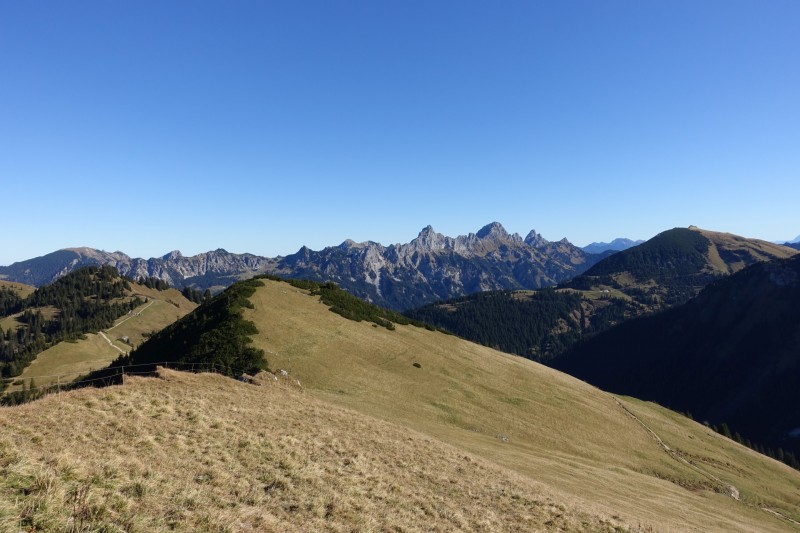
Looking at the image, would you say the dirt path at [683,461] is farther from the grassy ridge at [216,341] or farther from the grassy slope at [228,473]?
the grassy ridge at [216,341]

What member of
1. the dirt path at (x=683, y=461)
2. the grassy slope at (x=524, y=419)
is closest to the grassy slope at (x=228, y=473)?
the grassy slope at (x=524, y=419)

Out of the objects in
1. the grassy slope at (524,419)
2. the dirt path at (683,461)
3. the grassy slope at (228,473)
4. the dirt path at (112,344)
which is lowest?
the dirt path at (112,344)

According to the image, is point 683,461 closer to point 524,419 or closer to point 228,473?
point 524,419

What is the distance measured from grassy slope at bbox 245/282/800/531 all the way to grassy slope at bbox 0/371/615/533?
7.83 m

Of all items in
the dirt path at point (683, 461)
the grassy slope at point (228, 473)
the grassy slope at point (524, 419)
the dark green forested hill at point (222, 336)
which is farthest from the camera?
the dirt path at point (683, 461)

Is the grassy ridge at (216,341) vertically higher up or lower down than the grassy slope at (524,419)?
higher up

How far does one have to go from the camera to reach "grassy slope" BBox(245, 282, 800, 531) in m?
36.0

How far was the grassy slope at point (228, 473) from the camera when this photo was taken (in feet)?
40.3

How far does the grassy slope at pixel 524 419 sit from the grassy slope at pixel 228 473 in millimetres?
7827

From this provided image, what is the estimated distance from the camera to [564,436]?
165 feet

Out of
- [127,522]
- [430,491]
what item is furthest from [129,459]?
[430,491]

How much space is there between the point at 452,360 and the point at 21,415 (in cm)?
5565

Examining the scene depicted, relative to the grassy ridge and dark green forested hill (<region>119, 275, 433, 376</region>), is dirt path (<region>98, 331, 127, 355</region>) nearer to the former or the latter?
the grassy ridge

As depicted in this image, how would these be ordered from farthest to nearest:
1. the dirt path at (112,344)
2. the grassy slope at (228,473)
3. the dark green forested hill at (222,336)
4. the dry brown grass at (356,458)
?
the dirt path at (112,344), the dark green forested hill at (222,336), the dry brown grass at (356,458), the grassy slope at (228,473)
